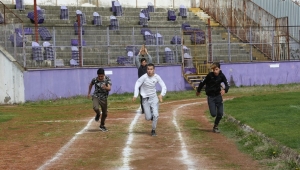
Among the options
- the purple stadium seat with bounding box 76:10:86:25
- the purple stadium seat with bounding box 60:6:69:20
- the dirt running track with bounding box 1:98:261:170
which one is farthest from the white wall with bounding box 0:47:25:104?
the dirt running track with bounding box 1:98:261:170

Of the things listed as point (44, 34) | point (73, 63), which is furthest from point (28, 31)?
point (73, 63)

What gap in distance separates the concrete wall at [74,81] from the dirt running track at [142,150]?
476 inches

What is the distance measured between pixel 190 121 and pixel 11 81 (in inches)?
525

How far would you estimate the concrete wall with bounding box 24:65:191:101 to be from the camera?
33031 millimetres

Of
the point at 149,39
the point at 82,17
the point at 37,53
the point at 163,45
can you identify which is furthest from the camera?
the point at 82,17

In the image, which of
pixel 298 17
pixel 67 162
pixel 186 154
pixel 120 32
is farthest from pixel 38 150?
pixel 298 17

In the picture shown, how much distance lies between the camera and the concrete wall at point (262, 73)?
132 feet

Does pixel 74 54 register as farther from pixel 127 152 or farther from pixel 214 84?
pixel 127 152

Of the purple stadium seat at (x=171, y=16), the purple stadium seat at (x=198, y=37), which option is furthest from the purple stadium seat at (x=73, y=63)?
the purple stadium seat at (x=171, y=16)

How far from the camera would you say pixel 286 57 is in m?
42.5

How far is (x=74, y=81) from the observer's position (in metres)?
34.5

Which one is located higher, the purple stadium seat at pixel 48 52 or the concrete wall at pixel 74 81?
the purple stadium seat at pixel 48 52

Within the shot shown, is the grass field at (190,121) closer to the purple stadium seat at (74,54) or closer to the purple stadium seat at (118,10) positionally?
the purple stadium seat at (74,54)

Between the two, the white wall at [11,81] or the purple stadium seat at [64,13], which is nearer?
the white wall at [11,81]
